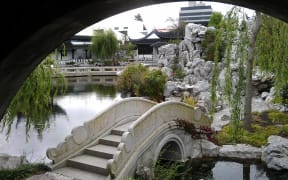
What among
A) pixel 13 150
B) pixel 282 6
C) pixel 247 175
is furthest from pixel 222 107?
pixel 282 6

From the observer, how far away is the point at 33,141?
1088cm

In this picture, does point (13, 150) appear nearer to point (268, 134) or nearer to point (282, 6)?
point (268, 134)

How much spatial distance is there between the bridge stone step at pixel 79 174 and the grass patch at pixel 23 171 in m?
0.36

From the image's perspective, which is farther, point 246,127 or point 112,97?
point 112,97

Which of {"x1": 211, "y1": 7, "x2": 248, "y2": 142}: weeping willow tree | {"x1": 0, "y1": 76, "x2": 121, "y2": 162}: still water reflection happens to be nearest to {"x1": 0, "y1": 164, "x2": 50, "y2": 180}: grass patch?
{"x1": 0, "y1": 76, "x2": 121, "y2": 162}: still water reflection

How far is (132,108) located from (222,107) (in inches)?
241

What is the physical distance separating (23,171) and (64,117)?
8.05 m

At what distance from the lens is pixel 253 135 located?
10.8 m

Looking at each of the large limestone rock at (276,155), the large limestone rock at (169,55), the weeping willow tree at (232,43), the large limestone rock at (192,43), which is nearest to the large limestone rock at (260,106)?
the weeping willow tree at (232,43)

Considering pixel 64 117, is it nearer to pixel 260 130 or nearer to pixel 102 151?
pixel 102 151

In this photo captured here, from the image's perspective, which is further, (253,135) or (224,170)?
(253,135)

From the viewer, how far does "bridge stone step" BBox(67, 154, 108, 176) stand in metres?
7.23

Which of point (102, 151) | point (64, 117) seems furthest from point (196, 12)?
point (102, 151)

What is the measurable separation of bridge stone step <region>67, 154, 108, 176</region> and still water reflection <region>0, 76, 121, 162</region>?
933 mm
